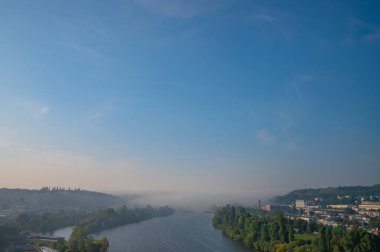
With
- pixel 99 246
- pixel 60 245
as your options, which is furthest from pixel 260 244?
pixel 60 245

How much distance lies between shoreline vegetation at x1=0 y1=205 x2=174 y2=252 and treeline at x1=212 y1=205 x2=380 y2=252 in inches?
362

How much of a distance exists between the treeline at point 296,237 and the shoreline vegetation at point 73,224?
9204 millimetres

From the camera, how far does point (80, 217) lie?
38.8m

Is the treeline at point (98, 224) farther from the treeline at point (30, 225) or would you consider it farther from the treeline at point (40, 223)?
the treeline at point (40, 223)

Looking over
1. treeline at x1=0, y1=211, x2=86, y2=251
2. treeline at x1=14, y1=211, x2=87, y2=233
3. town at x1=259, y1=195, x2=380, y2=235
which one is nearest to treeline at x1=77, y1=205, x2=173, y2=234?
treeline at x1=0, y1=211, x2=86, y2=251

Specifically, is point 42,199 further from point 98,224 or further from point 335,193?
point 335,193

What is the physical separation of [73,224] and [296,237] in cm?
2496

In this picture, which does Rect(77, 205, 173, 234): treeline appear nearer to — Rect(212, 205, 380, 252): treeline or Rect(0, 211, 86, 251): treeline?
Rect(0, 211, 86, 251): treeline

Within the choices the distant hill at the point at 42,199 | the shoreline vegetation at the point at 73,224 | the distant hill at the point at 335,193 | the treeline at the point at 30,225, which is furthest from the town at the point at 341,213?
the distant hill at the point at 42,199

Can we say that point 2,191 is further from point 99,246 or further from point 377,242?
point 377,242

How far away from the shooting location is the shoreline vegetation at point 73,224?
17188mm

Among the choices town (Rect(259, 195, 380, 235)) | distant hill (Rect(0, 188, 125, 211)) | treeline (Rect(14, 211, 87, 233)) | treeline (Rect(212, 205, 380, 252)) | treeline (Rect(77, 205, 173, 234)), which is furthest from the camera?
distant hill (Rect(0, 188, 125, 211))

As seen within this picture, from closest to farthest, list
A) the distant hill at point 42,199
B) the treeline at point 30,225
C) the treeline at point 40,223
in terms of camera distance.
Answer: the treeline at point 30,225 → the treeline at point 40,223 → the distant hill at point 42,199

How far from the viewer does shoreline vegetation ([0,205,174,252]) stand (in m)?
17.2
